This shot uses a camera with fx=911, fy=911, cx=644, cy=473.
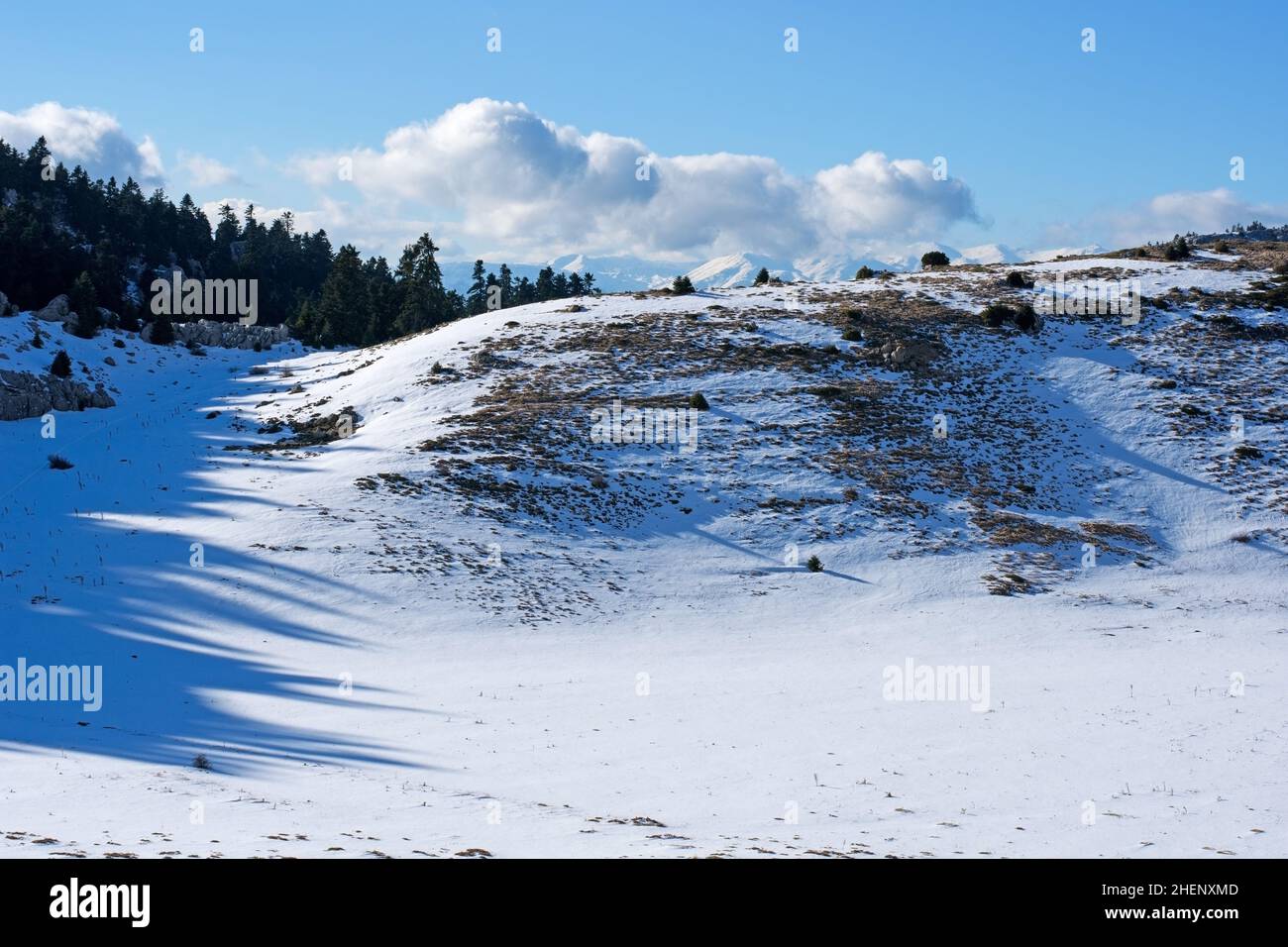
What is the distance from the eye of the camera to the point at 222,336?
298ft

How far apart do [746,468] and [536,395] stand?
12808mm

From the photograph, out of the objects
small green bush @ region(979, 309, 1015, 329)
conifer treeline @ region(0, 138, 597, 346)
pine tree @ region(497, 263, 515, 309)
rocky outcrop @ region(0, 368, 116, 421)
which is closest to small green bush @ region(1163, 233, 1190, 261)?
small green bush @ region(979, 309, 1015, 329)

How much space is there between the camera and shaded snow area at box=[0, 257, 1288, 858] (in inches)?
595

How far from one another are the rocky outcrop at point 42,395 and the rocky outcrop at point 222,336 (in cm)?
2989

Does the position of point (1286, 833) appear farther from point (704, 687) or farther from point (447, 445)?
point (447, 445)

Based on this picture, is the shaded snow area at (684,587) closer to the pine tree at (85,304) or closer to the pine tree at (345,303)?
the pine tree at (85,304)

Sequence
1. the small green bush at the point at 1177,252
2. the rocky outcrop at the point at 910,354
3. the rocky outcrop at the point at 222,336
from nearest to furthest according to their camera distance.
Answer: the rocky outcrop at the point at 910,354 → the small green bush at the point at 1177,252 → the rocky outcrop at the point at 222,336

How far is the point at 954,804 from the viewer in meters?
15.5

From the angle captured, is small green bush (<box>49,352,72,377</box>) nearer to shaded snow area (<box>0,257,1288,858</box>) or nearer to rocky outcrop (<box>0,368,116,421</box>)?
rocky outcrop (<box>0,368,116,421</box>)

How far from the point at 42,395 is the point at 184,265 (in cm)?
8286

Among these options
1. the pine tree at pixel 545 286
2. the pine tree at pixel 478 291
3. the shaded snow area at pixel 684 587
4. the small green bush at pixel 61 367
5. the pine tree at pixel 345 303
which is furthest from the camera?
the pine tree at pixel 478 291

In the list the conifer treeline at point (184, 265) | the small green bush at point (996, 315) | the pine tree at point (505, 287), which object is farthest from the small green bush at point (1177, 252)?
the pine tree at point (505, 287)

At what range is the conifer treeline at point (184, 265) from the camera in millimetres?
80812

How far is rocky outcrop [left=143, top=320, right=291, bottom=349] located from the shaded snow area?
2465 cm
